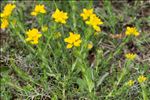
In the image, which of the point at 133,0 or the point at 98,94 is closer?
the point at 98,94

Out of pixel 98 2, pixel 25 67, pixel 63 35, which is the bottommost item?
pixel 25 67

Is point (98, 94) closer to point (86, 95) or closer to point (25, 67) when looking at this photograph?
point (86, 95)

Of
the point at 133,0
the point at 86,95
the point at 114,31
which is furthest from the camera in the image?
the point at 133,0

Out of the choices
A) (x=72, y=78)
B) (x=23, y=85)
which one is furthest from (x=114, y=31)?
(x=23, y=85)

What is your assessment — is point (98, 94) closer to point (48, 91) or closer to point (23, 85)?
point (48, 91)

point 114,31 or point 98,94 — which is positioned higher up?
point 114,31

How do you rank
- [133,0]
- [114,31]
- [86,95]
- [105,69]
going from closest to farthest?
[86,95]
[105,69]
[114,31]
[133,0]

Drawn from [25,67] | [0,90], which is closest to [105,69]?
[25,67]

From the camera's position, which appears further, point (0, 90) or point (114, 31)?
point (114, 31)

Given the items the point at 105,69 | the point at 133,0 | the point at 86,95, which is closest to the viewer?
the point at 86,95
